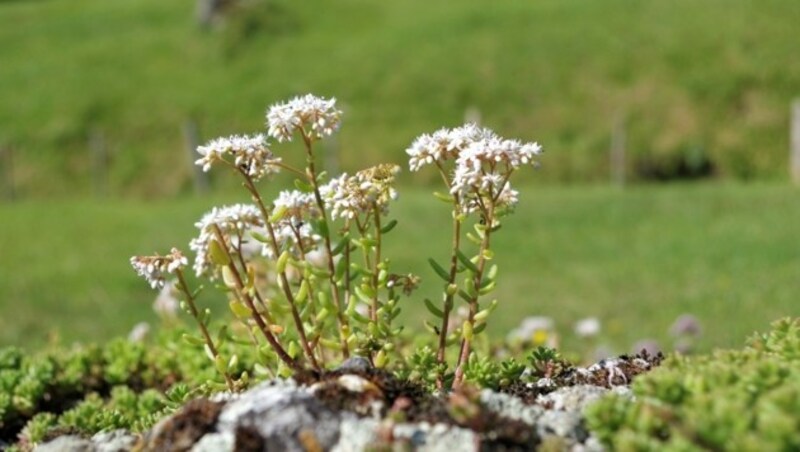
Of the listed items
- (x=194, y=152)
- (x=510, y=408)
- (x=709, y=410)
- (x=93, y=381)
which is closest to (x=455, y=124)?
(x=194, y=152)

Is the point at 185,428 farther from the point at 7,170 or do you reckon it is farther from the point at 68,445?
the point at 7,170

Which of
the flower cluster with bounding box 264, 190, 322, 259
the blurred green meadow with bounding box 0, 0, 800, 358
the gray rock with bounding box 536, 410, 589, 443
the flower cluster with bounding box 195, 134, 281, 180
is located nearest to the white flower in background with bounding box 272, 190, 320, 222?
the flower cluster with bounding box 264, 190, 322, 259

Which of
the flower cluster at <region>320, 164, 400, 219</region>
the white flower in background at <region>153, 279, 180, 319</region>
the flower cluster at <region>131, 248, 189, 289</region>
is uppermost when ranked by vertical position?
the white flower in background at <region>153, 279, 180, 319</region>

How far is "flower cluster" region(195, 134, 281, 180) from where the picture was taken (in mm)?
2709

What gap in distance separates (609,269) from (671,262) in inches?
28.7

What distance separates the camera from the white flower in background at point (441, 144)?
8.92 feet

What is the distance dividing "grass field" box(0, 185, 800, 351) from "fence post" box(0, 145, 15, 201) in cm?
940

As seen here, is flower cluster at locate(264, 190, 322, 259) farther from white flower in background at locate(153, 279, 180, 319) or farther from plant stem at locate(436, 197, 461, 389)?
white flower in background at locate(153, 279, 180, 319)

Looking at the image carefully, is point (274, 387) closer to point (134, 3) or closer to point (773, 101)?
point (773, 101)

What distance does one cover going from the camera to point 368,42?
32.1m

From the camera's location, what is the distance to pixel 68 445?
2.58 metres

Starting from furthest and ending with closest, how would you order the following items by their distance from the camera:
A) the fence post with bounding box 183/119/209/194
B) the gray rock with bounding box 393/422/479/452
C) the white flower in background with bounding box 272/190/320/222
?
1. the fence post with bounding box 183/119/209/194
2. the white flower in background with bounding box 272/190/320/222
3. the gray rock with bounding box 393/422/479/452

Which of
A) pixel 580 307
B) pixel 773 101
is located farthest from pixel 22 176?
pixel 580 307

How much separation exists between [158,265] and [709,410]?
4.75 ft
